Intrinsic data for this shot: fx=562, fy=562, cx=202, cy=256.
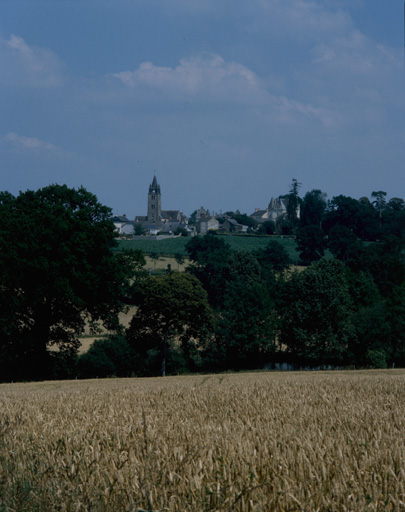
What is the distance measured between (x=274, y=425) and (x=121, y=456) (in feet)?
8.18

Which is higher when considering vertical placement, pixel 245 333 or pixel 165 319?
pixel 165 319

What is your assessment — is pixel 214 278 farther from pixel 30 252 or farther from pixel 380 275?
pixel 30 252

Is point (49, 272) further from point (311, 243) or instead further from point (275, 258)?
point (311, 243)

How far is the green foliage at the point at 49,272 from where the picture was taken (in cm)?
3453

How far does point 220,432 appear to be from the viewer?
7117 mm

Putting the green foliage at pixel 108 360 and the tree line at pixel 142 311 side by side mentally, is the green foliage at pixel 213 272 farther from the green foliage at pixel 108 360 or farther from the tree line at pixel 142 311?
the green foliage at pixel 108 360

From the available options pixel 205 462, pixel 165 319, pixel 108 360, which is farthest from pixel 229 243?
pixel 205 462

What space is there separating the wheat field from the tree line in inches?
1050

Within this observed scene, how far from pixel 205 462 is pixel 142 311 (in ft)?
133

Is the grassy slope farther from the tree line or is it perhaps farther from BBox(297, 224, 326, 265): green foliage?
the tree line

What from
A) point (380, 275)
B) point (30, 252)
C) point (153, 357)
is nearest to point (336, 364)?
point (153, 357)

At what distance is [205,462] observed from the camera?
18.3 feet

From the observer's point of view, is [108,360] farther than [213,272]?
No

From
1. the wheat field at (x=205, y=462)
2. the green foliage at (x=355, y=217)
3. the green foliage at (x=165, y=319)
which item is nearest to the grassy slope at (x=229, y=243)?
the green foliage at (x=355, y=217)
